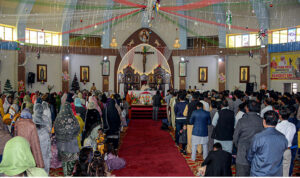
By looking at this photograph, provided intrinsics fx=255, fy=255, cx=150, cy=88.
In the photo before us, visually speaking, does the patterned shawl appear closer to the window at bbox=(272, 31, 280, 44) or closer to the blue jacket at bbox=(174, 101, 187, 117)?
the blue jacket at bbox=(174, 101, 187, 117)

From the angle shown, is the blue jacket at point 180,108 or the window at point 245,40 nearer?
the blue jacket at point 180,108

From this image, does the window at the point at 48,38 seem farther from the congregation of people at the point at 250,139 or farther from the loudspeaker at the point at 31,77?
the congregation of people at the point at 250,139

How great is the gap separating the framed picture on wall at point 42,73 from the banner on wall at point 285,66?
16358 millimetres

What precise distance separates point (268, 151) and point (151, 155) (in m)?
4.19

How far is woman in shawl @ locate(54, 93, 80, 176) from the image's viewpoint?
4.88 meters

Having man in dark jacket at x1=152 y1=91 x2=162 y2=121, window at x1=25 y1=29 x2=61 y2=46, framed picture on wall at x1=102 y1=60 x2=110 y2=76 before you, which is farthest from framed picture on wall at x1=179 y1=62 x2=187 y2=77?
window at x1=25 y1=29 x2=61 y2=46

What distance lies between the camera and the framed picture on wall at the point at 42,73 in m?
18.5

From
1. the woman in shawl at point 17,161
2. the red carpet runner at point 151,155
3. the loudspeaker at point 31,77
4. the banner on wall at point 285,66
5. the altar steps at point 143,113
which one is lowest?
the red carpet runner at point 151,155

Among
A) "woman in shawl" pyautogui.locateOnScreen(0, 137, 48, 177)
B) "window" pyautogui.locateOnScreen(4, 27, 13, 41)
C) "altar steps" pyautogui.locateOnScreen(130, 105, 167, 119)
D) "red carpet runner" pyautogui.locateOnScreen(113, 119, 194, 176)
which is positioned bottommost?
"red carpet runner" pyautogui.locateOnScreen(113, 119, 194, 176)

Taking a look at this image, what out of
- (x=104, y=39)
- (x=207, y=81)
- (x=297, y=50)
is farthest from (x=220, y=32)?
(x=104, y=39)

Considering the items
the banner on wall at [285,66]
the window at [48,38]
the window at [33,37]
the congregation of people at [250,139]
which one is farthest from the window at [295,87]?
the window at [33,37]

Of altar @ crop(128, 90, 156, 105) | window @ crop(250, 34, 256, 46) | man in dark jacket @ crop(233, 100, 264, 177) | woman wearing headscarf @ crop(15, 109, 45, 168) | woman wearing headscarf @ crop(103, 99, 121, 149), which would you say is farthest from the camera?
window @ crop(250, 34, 256, 46)

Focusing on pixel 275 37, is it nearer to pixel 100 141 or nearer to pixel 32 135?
pixel 100 141

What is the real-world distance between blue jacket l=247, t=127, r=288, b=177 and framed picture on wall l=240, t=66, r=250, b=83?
16.7 metres
